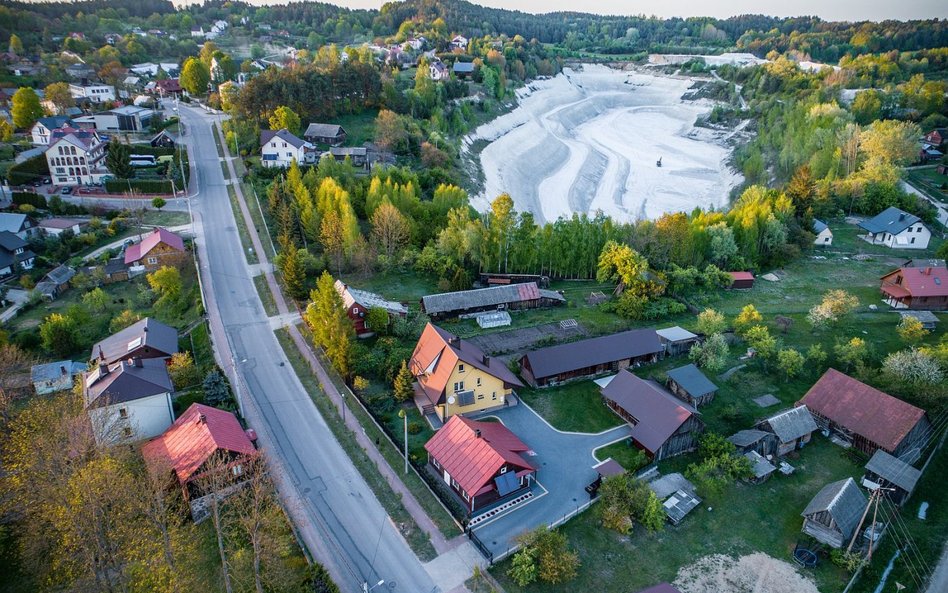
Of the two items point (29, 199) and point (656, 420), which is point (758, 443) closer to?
point (656, 420)

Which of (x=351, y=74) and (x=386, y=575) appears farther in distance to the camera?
(x=351, y=74)

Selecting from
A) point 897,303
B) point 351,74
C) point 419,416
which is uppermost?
point 351,74

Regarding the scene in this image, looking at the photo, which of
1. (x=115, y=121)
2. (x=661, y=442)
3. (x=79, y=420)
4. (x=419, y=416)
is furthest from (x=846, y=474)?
(x=115, y=121)

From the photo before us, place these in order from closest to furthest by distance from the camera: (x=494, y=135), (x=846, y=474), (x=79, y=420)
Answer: (x=79, y=420) < (x=846, y=474) < (x=494, y=135)

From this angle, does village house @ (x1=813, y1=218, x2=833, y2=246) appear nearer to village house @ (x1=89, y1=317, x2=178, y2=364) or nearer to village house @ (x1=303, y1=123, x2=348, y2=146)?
village house @ (x1=303, y1=123, x2=348, y2=146)

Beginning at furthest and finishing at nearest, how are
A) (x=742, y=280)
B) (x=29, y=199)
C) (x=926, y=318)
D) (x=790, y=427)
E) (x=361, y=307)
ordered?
(x=29, y=199)
(x=742, y=280)
(x=926, y=318)
(x=361, y=307)
(x=790, y=427)

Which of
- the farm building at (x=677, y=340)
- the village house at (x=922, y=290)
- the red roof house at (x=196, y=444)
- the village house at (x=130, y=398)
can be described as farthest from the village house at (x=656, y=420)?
the village house at (x=922, y=290)

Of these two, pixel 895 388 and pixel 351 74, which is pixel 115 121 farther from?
pixel 895 388

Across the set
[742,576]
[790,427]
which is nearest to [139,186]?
[790,427]
